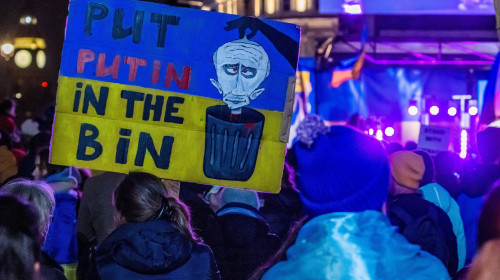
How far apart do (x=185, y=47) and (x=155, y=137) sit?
0.59 m

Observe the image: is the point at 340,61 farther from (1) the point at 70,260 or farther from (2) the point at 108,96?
(2) the point at 108,96

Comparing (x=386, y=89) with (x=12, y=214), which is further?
(x=386, y=89)

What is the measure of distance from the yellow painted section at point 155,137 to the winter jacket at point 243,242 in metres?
0.40

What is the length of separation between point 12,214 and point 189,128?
203 centimetres

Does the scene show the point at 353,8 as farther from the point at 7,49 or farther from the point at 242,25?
the point at 7,49

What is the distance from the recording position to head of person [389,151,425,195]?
543cm

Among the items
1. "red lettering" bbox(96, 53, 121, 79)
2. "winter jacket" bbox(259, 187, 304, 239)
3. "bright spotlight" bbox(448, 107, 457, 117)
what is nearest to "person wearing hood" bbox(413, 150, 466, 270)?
"winter jacket" bbox(259, 187, 304, 239)

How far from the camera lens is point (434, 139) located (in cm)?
988

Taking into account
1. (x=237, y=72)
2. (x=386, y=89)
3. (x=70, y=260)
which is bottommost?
(x=70, y=260)

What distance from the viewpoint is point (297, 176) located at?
3.63 m

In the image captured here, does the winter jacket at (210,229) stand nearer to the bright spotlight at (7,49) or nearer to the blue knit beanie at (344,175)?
the blue knit beanie at (344,175)

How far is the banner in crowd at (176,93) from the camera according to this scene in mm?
4703

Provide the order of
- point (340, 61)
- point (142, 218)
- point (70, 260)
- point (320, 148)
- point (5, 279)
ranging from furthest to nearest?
1. point (340, 61)
2. point (70, 260)
3. point (142, 218)
4. point (320, 148)
5. point (5, 279)

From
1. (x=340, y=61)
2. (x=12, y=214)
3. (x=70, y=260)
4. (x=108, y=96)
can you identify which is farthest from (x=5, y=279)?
(x=340, y=61)
